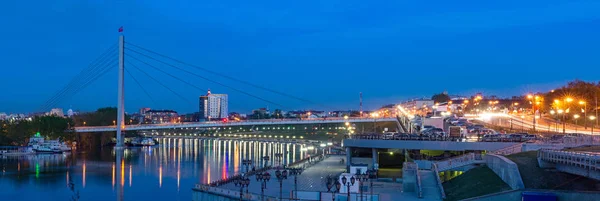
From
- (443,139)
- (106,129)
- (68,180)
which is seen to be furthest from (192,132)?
(443,139)

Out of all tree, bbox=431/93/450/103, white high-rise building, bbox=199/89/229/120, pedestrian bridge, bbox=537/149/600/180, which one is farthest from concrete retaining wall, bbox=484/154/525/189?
white high-rise building, bbox=199/89/229/120

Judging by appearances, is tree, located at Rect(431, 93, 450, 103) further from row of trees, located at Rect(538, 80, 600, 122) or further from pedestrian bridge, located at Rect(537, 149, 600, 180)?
pedestrian bridge, located at Rect(537, 149, 600, 180)

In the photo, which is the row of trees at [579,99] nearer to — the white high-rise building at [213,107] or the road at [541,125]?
the road at [541,125]

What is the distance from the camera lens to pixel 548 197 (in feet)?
54.4

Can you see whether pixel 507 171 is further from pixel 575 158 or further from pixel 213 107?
pixel 213 107

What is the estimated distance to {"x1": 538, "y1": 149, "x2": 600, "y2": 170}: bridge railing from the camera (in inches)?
605

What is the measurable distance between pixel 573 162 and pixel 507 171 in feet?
9.40

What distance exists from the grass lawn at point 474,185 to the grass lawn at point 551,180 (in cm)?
74

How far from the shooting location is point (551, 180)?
18188mm

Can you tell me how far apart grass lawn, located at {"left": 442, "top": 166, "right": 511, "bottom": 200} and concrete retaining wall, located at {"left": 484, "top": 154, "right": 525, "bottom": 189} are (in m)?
0.19

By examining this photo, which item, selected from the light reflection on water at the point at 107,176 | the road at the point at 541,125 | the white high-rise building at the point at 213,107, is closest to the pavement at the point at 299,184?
the light reflection on water at the point at 107,176

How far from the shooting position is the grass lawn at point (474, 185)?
64.7 feet

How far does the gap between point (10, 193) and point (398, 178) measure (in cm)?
1829

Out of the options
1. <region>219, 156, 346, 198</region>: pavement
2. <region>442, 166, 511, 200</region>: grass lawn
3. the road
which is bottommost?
<region>219, 156, 346, 198</region>: pavement
